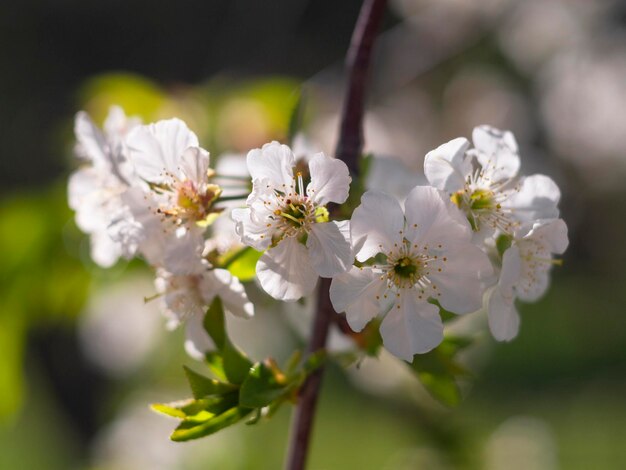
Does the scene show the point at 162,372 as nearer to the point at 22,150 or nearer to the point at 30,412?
the point at 30,412

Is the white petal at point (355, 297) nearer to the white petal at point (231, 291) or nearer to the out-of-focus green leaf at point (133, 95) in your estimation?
the white petal at point (231, 291)

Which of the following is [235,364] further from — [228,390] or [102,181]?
[102,181]

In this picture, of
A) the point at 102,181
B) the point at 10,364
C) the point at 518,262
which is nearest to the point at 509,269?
the point at 518,262

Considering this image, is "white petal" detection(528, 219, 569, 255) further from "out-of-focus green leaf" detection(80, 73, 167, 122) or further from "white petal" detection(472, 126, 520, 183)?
"out-of-focus green leaf" detection(80, 73, 167, 122)

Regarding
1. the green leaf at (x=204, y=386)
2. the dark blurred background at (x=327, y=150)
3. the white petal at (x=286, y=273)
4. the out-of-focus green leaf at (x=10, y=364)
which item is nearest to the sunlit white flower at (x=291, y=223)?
the white petal at (x=286, y=273)

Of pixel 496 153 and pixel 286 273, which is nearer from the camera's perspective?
pixel 286 273

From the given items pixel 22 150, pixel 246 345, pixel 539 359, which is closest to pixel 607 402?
pixel 539 359
